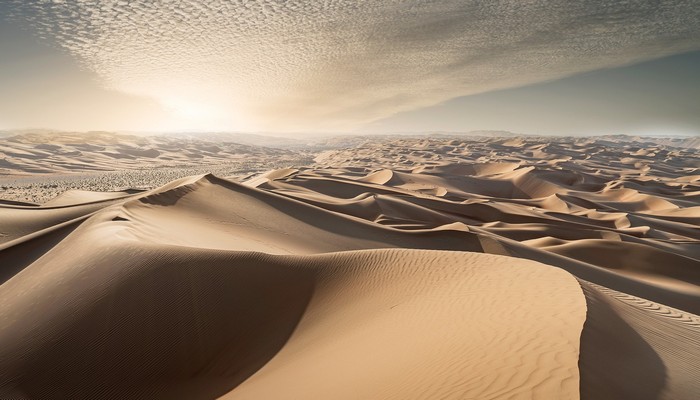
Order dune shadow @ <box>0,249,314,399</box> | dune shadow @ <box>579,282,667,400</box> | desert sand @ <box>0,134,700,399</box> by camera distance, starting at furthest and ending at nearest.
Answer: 1. dune shadow @ <box>0,249,314,399</box>
2. desert sand @ <box>0,134,700,399</box>
3. dune shadow @ <box>579,282,667,400</box>

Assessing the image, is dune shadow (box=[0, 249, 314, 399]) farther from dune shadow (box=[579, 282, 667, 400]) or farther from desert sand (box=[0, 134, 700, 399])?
dune shadow (box=[579, 282, 667, 400])

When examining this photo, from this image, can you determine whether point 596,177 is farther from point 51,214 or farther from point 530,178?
point 51,214

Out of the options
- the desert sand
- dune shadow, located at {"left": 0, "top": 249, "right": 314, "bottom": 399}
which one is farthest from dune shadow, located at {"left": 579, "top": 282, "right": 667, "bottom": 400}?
dune shadow, located at {"left": 0, "top": 249, "right": 314, "bottom": 399}

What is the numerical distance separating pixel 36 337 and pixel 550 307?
588 centimetres

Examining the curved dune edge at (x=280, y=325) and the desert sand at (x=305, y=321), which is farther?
the curved dune edge at (x=280, y=325)

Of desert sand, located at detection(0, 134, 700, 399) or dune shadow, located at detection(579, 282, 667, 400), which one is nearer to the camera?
dune shadow, located at detection(579, 282, 667, 400)

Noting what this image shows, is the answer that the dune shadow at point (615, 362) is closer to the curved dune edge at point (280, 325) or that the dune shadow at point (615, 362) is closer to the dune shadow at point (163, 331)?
the curved dune edge at point (280, 325)

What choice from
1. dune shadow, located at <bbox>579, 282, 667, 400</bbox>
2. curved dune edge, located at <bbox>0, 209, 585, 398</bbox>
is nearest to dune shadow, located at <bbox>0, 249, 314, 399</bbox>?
curved dune edge, located at <bbox>0, 209, 585, 398</bbox>

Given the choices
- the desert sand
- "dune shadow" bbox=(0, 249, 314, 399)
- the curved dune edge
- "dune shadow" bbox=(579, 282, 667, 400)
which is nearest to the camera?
"dune shadow" bbox=(579, 282, 667, 400)

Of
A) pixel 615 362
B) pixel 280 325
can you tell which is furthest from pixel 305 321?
pixel 615 362

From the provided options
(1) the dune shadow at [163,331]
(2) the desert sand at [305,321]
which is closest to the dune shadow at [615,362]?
(2) the desert sand at [305,321]

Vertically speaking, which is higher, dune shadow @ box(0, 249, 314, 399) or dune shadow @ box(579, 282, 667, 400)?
dune shadow @ box(579, 282, 667, 400)

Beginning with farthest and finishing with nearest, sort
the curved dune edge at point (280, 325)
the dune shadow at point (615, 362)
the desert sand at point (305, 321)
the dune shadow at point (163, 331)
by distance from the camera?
1. the dune shadow at point (163, 331)
2. the curved dune edge at point (280, 325)
3. the desert sand at point (305, 321)
4. the dune shadow at point (615, 362)

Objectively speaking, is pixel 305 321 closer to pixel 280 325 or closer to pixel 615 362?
pixel 280 325
